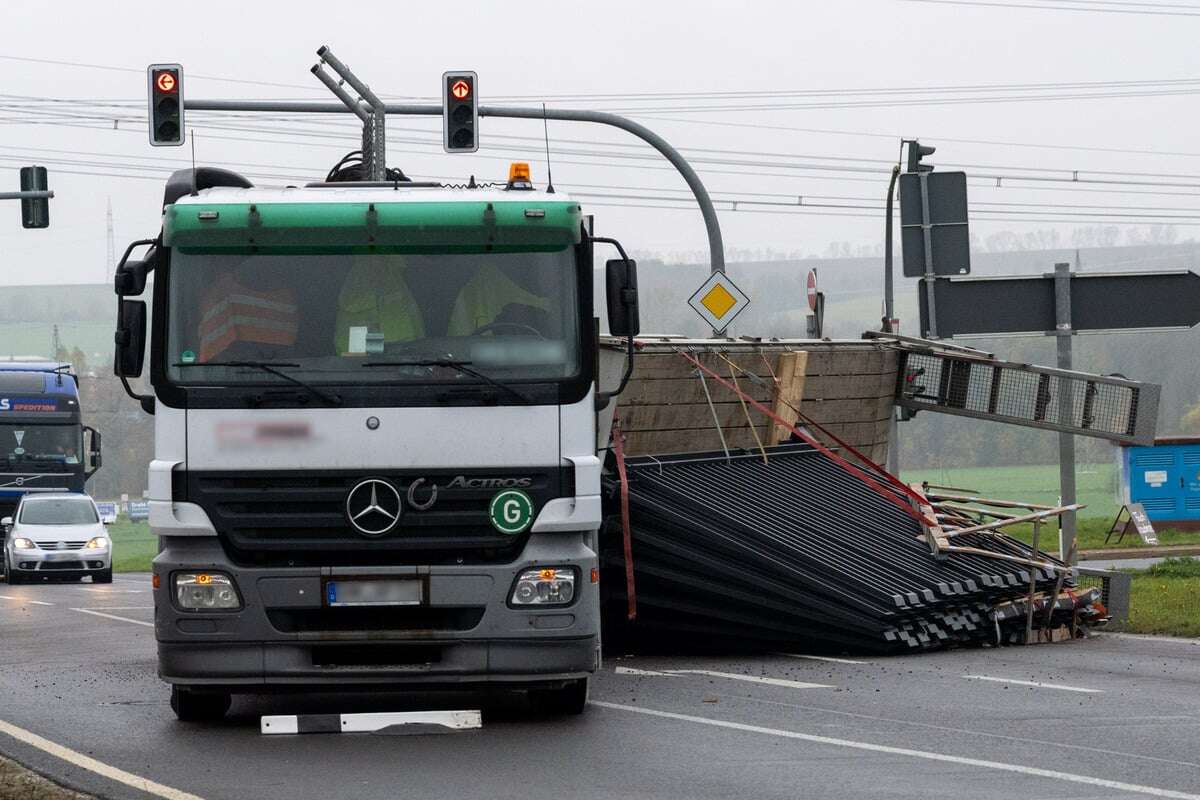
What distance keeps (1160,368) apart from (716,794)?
197 ft

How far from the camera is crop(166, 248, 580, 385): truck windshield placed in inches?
381

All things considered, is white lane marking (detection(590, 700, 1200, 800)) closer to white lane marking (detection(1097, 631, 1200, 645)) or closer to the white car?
white lane marking (detection(1097, 631, 1200, 645))

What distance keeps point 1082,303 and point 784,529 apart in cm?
552

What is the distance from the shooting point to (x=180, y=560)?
9.58 metres

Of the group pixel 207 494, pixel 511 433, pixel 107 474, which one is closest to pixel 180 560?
pixel 207 494

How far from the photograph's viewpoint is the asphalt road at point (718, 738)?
805 cm

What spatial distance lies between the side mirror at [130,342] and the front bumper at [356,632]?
97cm

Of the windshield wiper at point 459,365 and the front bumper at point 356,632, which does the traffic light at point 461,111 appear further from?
the front bumper at point 356,632

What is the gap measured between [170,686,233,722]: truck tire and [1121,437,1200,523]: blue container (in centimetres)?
2774

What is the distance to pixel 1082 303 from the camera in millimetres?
17938

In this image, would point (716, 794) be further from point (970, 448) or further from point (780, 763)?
point (970, 448)

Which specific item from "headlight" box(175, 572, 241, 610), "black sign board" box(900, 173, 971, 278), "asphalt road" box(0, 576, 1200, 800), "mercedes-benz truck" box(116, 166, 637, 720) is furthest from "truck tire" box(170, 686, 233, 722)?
"black sign board" box(900, 173, 971, 278)

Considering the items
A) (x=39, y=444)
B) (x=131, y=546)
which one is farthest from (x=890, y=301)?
(x=131, y=546)

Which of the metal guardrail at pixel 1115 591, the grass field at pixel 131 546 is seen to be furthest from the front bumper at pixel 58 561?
the metal guardrail at pixel 1115 591
